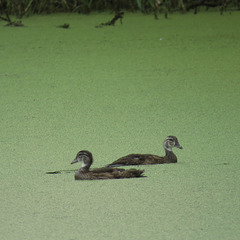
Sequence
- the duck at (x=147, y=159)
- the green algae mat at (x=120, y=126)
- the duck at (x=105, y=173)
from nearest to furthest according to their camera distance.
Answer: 1. the green algae mat at (x=120, y=126)
2. the duck at (x=105, y=173)
3. the duck at (x=147, y=159)

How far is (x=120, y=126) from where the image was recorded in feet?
9.36

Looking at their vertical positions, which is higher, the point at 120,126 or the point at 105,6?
the point at 120,126

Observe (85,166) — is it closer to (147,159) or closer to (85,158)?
(85,158)

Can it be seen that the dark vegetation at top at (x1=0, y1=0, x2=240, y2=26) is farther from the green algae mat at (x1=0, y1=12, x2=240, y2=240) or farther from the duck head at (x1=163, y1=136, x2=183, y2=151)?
the duck head at (x1=163, y1=136, x2=183, y2=151)

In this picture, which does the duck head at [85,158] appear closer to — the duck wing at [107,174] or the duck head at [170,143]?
the duck wing at [107,174]

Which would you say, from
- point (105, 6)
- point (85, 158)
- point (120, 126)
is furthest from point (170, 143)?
point (105, 6)

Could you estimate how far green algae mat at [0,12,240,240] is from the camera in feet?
6.15

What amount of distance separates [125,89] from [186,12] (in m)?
2.82

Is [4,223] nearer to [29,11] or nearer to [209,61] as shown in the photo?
[209,61]

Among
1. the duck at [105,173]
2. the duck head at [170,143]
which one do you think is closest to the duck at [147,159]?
the duck head at [170,143]

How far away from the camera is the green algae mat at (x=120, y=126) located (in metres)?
1.87

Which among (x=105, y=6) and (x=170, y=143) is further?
(x=105, y=6)

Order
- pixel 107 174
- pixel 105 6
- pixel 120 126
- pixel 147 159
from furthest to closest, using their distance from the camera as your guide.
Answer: pixel 105 6
pixel 120 126
pixel 147 159
pixel 107 174

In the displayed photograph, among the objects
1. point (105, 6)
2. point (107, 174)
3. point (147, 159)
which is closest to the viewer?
point (107, 174)
